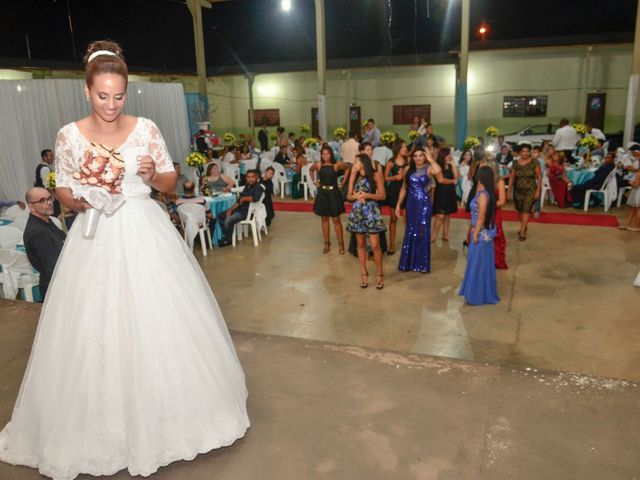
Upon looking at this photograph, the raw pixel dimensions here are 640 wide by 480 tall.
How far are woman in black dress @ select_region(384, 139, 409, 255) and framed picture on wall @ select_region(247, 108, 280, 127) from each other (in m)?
15.7

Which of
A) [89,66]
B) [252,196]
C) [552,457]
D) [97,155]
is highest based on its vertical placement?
[89,66]

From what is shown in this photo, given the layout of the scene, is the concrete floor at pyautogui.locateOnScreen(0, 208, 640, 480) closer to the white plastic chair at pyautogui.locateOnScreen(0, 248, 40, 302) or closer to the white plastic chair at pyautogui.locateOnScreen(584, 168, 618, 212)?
the white plastic chair at pyautogui.locateOnScreen(0, 248, 40, 302)

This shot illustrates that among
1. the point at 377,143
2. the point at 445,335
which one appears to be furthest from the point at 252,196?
the point at 377,143

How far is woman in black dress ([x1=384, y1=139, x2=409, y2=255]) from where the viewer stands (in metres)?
7.18

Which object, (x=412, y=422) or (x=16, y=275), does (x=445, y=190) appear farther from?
(x=16, y=275)

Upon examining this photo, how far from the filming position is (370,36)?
74.4 feet

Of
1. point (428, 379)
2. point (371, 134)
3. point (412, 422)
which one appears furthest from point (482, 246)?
point (371, 134)

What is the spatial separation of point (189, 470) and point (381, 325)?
2.86 m

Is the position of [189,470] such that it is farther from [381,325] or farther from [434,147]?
[434,147]

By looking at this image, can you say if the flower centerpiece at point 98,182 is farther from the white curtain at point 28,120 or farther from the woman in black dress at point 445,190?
the white curtain at point 28,120

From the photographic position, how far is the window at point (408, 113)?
65.7ft

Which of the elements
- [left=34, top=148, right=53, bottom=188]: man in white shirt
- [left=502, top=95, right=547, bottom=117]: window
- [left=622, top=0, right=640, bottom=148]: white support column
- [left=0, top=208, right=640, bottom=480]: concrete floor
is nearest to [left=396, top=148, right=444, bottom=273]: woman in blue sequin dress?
[left=0, top=208, right=640, bottom=480]: concrete floor

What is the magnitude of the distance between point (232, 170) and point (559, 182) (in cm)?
658

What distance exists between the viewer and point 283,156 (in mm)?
12617
